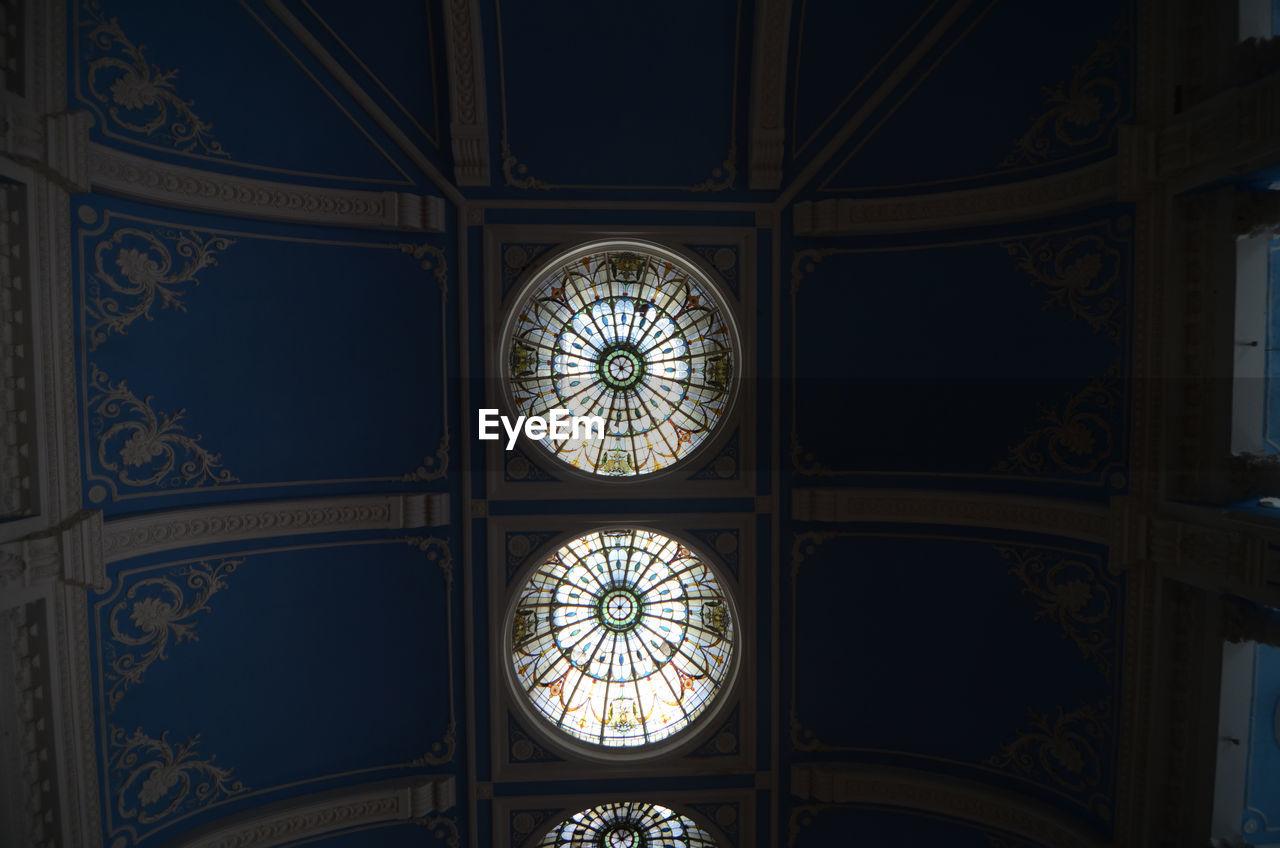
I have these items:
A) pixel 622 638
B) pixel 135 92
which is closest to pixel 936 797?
pixel 622 638

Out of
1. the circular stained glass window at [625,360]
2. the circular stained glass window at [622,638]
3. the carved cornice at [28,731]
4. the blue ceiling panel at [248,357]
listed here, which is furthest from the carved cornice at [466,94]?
the carved cornice at [28,731]

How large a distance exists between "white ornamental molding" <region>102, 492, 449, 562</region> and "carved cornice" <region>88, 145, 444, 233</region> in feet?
11.1

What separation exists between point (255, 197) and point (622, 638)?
733 centimetres

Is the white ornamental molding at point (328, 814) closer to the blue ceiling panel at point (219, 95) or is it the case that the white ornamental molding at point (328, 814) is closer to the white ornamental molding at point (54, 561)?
the white ornamental molding at point (54, 561)

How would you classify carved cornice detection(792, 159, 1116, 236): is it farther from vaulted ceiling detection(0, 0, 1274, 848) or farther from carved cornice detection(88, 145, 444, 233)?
carved cornice detection(88, 145, 444, 233)

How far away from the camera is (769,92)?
975 centimetres

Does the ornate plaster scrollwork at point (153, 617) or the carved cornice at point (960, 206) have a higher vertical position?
the carved cornice at point (960, 206)

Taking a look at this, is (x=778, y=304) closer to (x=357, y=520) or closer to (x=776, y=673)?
(x=776, y=673)

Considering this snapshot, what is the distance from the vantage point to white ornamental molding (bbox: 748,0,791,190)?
30.7 feet

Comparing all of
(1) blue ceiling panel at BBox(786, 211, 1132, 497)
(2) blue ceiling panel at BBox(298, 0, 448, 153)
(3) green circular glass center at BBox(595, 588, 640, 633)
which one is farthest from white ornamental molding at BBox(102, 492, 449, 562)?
(1) blue ceiling panel at BBox(786, 211, 1132, 497)

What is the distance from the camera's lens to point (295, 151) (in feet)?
30.6

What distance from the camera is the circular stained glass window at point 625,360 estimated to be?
34.9ft

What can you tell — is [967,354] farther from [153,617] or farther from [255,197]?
[153,617]

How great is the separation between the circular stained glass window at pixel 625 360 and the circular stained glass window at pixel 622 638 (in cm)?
132
